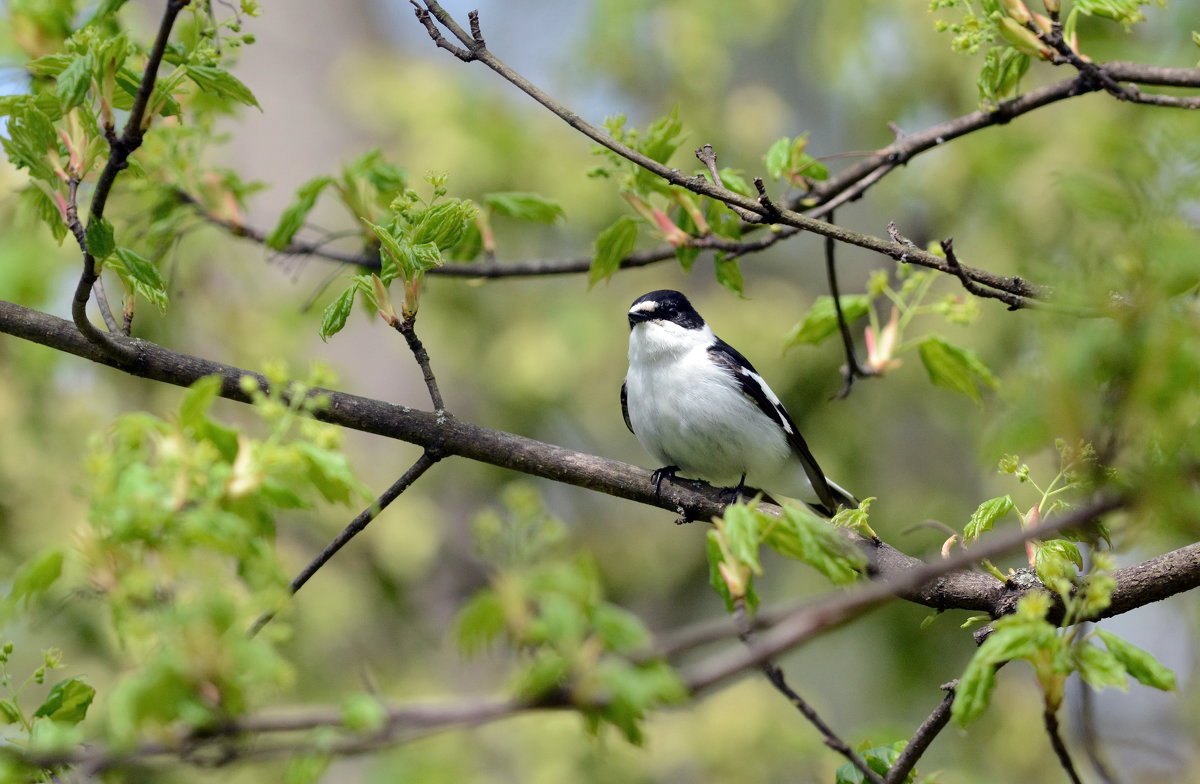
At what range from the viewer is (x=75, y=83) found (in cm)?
219

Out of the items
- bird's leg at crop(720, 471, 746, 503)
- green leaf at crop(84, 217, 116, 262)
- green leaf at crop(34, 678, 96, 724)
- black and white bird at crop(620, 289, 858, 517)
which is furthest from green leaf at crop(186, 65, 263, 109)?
black and white bird at crop(620, 289, 858, 517)

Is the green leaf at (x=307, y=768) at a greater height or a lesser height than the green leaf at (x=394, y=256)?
lesser

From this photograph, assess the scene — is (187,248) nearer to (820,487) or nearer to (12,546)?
(12,546)

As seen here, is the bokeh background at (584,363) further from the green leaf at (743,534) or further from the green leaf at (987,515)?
the green leaf at (743,534)

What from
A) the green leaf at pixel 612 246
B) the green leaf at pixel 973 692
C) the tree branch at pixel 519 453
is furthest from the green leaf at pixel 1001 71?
the green leaf at pixel 973 692

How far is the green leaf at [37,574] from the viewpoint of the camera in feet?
5.35

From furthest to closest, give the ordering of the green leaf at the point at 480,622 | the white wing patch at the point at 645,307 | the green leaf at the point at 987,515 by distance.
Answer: the white wing patch at the point at 645,307 < the green leaf at the point at 987,515 < the green leaf at the point at 480,622

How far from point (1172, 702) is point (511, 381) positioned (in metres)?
5.17

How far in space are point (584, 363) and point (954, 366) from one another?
456 cm

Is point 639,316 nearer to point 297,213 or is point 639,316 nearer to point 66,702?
point 297,213

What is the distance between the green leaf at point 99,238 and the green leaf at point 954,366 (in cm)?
220

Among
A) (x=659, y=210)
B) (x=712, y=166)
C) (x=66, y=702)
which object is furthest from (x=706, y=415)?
(x=66, y=702)

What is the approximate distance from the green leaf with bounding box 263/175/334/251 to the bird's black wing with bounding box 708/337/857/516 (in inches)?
79.5

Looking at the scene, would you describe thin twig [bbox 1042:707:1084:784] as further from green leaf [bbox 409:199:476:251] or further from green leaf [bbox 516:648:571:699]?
green leaf [bbox 409:199:476:251]
